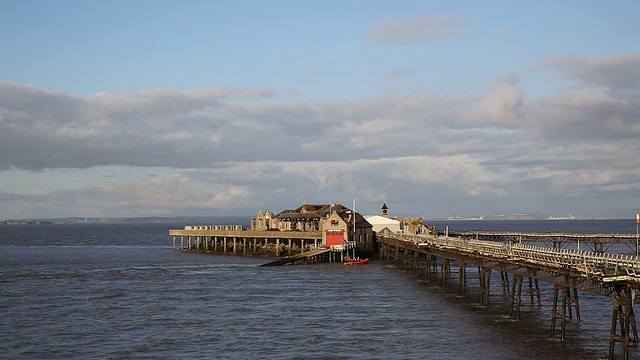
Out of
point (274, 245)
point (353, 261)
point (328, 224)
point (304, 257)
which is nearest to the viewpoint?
point (353, 261)

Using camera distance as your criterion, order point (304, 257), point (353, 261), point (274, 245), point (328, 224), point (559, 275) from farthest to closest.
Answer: point (274, 245), point (328, 224), point (304, 257), point (353, 261), point (559, 275)

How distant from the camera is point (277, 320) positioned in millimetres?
58438

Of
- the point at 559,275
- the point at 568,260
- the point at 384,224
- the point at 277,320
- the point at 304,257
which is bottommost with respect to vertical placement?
the point at 277,320

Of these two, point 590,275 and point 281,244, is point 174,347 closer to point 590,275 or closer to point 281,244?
point 590,275

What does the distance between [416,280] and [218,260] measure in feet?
154

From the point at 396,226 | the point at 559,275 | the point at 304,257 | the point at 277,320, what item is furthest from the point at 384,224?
the point at 559,275

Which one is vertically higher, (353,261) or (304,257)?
(304,257)

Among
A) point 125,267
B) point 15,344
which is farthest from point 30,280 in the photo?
point 15,344

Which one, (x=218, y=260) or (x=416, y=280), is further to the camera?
(x=218, y=260)

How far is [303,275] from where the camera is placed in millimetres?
94250

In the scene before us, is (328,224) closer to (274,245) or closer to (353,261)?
(353,261)

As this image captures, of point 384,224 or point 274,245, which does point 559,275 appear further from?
point 274,245

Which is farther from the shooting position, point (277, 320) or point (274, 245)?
point (274, 245)

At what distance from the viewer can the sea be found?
47031mm
